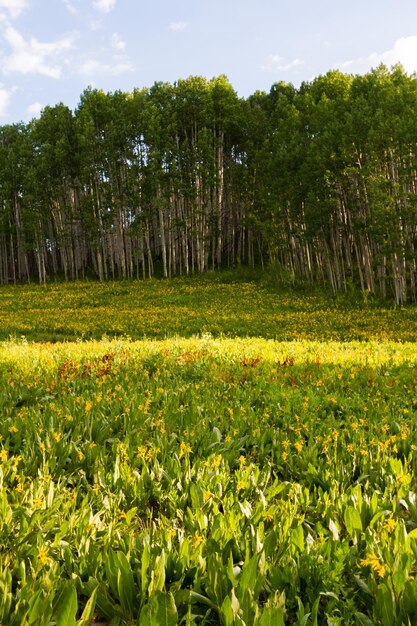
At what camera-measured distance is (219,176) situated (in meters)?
48.8

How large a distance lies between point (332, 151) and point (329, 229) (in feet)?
21.9

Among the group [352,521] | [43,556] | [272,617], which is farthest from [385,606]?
[43,556]

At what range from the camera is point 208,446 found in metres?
4.20

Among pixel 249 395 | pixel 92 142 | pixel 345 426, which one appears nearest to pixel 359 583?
pixel 345 426

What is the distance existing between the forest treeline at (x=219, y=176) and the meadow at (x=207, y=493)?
24677 mm

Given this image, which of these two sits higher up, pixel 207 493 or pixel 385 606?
pixel 207 493

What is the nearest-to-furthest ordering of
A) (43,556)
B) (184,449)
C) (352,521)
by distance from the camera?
(43,556)
(352,521)
(184,449)

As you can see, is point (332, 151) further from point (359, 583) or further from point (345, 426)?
point (359, 583)

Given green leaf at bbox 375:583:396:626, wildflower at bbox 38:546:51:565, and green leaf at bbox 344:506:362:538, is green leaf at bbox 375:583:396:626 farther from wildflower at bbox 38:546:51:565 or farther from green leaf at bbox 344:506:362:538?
wildflower at bbox 38:546:51:565

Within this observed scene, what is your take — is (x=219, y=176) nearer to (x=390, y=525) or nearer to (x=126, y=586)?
(x=390, y=525)

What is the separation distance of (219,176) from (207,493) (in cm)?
4869

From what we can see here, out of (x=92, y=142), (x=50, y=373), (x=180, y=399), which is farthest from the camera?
(x=92, y=142)

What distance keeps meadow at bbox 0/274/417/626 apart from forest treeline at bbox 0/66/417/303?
81.0 ft

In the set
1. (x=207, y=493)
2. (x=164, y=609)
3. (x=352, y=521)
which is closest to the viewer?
(x=164, y=609)
